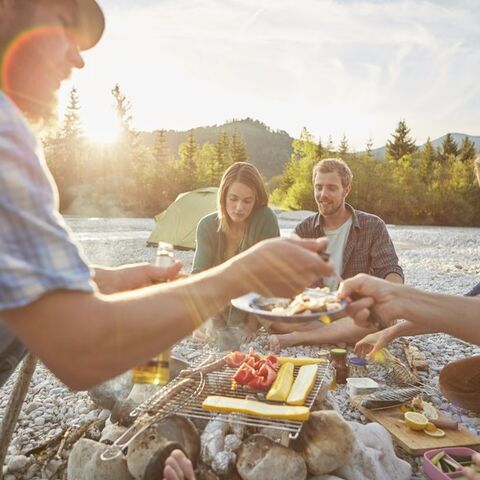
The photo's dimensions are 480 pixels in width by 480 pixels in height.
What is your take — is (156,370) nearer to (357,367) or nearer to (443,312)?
(443,312)

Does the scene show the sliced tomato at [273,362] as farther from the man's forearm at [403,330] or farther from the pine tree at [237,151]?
the pine tree at [237,151]

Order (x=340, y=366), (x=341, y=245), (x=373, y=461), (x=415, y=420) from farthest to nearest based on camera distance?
(x=341, y=245) → (x=340, y=366) → (x=415, y=420) → (x=373, y=461)

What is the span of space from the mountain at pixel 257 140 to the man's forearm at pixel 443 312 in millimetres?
134822

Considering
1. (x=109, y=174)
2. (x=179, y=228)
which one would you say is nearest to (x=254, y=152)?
(x=109, y=174)

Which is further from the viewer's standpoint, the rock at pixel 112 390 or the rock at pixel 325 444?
the rock at pixel 112 390

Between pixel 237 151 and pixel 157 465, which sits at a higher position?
pixel 237 151

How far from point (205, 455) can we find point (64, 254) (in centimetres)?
219

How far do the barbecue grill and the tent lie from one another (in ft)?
36.3

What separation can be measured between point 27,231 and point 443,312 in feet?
7.82

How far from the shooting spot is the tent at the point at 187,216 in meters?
14.6

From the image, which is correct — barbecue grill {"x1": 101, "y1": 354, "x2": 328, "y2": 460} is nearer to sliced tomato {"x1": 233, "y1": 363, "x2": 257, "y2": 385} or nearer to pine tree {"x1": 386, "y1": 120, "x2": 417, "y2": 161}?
sliced tomato {"x1": 233, "y1": 363, "x2": 257, "y2": 385}

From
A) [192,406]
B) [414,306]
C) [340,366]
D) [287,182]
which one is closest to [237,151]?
[287,182]

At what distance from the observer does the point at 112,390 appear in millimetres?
3912

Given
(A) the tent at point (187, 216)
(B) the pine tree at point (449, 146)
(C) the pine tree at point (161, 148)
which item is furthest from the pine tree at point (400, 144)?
(A) the tent at point (187, 216)
